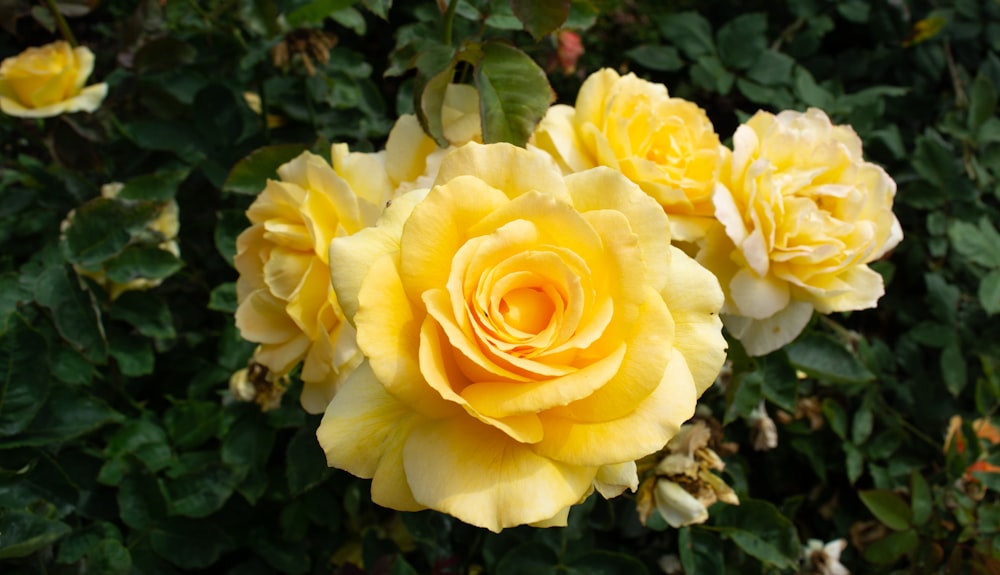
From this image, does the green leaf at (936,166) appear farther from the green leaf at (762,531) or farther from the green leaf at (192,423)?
the green leaf at (192,423)

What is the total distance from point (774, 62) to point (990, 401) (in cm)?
105

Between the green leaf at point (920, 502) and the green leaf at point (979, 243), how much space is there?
60 cm

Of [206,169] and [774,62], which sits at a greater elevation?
[774,62]

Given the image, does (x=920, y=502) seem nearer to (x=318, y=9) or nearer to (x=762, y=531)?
(x=762, y=531)

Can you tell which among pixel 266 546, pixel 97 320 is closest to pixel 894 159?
pixel 266 546

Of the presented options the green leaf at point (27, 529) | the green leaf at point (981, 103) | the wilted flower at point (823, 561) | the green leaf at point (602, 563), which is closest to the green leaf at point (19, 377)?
the green leaf at point (27, 529)

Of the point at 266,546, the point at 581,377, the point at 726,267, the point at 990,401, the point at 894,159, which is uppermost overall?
the point at 581,377

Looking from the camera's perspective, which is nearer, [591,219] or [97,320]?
[591,219]

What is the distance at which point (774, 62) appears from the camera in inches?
81.4

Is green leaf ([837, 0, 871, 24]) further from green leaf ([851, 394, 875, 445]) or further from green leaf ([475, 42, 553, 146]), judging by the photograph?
green leaf ([475, 42, 553, 146])

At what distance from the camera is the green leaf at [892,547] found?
151cm

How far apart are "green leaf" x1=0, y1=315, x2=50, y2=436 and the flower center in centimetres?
86

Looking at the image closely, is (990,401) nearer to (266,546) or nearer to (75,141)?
(266,546)

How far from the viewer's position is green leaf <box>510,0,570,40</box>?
3.09 ft
